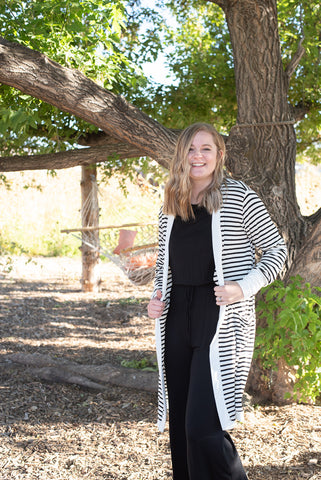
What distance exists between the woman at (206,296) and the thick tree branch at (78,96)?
1067 millimetres

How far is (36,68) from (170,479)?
6.78 ft

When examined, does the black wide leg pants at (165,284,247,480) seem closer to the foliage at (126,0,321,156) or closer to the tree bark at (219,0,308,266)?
the tree bark at (219,0,308,266)

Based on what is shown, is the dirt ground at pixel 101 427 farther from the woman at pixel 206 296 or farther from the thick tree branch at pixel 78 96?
the thick tree branch at pixel 78 96

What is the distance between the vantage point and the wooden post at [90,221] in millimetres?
6434

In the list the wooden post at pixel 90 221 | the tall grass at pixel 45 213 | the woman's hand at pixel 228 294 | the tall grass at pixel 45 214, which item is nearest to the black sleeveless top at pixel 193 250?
the woman's hand at pixel 228 294

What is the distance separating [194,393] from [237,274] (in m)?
0.42

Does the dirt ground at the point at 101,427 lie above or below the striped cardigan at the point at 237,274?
below

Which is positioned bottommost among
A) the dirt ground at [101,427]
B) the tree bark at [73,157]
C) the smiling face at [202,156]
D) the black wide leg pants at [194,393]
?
the dirt ground at [101,427]

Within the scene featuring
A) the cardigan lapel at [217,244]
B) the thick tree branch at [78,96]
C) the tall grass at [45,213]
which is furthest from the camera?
the tall grass at [45,213]

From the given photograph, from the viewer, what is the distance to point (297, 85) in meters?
4.11

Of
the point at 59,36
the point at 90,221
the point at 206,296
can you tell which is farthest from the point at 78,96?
the point at 90,221

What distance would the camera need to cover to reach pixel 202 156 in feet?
6.30

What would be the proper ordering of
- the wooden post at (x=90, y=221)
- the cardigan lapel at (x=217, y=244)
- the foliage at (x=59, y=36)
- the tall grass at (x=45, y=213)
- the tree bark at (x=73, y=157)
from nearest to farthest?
the cardigan lapel at (x=217, y=244) < the foliage at (x=59, y=36) < the tree bark at (x=73, y=157) < the wooden post at (x=90, y=221) < the tall grass at (x=45, y=213)

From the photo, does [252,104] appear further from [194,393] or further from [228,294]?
[194,393]
